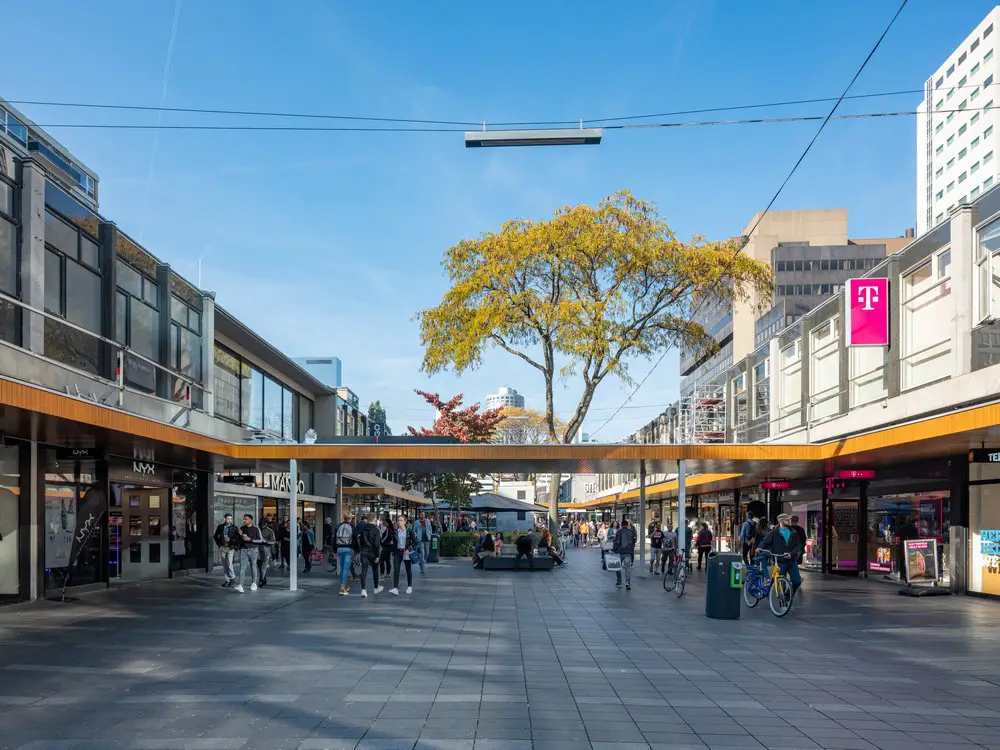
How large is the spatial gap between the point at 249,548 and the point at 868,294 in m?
14.0

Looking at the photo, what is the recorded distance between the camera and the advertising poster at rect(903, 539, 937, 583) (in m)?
19.7

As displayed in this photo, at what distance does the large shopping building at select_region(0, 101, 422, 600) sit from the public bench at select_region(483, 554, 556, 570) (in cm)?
731

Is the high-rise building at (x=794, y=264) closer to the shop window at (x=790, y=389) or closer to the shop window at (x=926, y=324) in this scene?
the shop window at (x=790, y=389)

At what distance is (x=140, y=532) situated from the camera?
892 inches

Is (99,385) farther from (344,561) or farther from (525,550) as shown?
(525,550)

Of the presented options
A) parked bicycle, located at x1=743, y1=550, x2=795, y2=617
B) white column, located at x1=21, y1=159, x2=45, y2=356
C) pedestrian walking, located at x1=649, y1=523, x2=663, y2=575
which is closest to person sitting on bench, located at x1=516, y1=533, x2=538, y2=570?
pedestrian walking, located at x1=649, y1=523, x2=663, y2=575

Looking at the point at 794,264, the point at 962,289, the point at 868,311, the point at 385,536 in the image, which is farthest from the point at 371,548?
the point at 794,264

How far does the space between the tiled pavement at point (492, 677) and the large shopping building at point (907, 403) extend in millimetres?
3182

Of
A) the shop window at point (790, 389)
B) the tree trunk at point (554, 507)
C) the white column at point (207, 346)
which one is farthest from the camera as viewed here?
the tree trunk at point (554, 507)

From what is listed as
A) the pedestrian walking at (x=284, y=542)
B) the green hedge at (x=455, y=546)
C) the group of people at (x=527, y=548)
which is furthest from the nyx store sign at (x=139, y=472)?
the green hedge at (x=455, y=546)

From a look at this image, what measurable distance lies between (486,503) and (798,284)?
66355 mm

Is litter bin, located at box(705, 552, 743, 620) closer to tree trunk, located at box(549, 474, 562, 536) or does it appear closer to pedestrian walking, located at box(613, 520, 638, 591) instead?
pedestrian walking, located at box(613, 520, 638, 591)

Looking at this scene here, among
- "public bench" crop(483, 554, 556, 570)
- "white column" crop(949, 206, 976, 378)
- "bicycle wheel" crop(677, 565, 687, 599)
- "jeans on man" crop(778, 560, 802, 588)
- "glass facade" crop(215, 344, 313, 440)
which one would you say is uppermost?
"white column" crop(949, 206, 976, 378)

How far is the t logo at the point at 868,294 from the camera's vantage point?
20953mm
